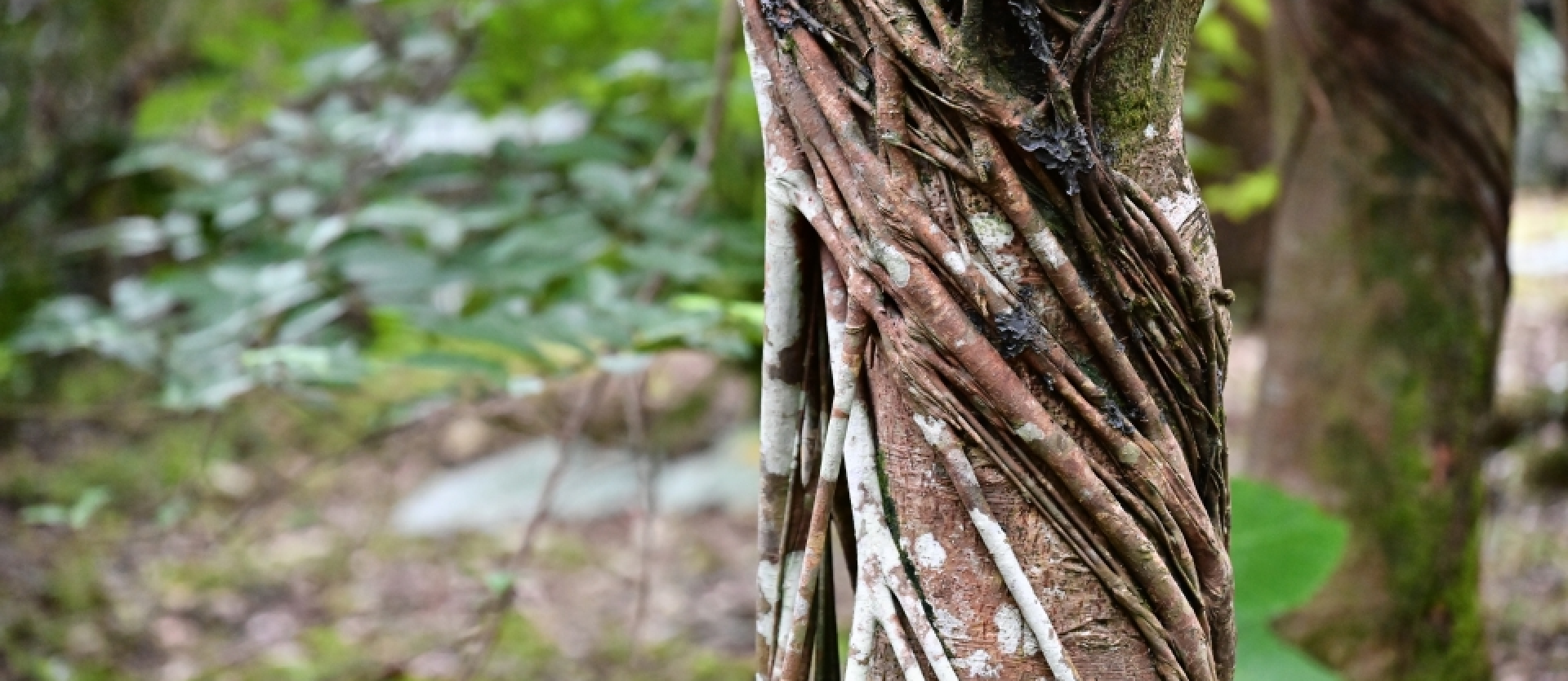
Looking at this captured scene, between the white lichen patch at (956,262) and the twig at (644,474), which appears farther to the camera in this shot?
the twig at (644,474)

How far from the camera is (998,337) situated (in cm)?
66

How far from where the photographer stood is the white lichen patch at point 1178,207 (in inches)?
27.3

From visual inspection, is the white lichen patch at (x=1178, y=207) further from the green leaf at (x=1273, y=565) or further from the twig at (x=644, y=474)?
the twig at (x=644, y=474)

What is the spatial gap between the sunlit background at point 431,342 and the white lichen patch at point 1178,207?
0.78 metres

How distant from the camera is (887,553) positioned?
27.6 inches

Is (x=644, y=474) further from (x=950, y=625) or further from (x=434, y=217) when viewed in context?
(x=950, y=625)

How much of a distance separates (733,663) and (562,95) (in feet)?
5.07

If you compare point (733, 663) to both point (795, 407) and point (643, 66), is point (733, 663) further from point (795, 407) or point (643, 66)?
point (795, 407)

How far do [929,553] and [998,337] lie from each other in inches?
5.5

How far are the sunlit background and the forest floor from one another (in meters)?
Answer: 0.02

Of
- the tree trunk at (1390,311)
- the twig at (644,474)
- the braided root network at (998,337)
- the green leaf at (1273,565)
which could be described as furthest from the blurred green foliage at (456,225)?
the braided root network at (998,337)

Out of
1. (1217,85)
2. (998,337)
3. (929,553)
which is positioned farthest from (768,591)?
(1217,85)

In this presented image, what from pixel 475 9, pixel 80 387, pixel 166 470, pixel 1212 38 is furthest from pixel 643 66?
pixel 80 387

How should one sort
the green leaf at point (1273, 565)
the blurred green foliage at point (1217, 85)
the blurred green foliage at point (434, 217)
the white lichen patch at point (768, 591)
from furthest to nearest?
the blurred green foliage at point (1217, 85) < the blurred green foliage at point (434, 217) < the green leaf at point (1273, 565) < the white lichen patch at point (768, 591)
